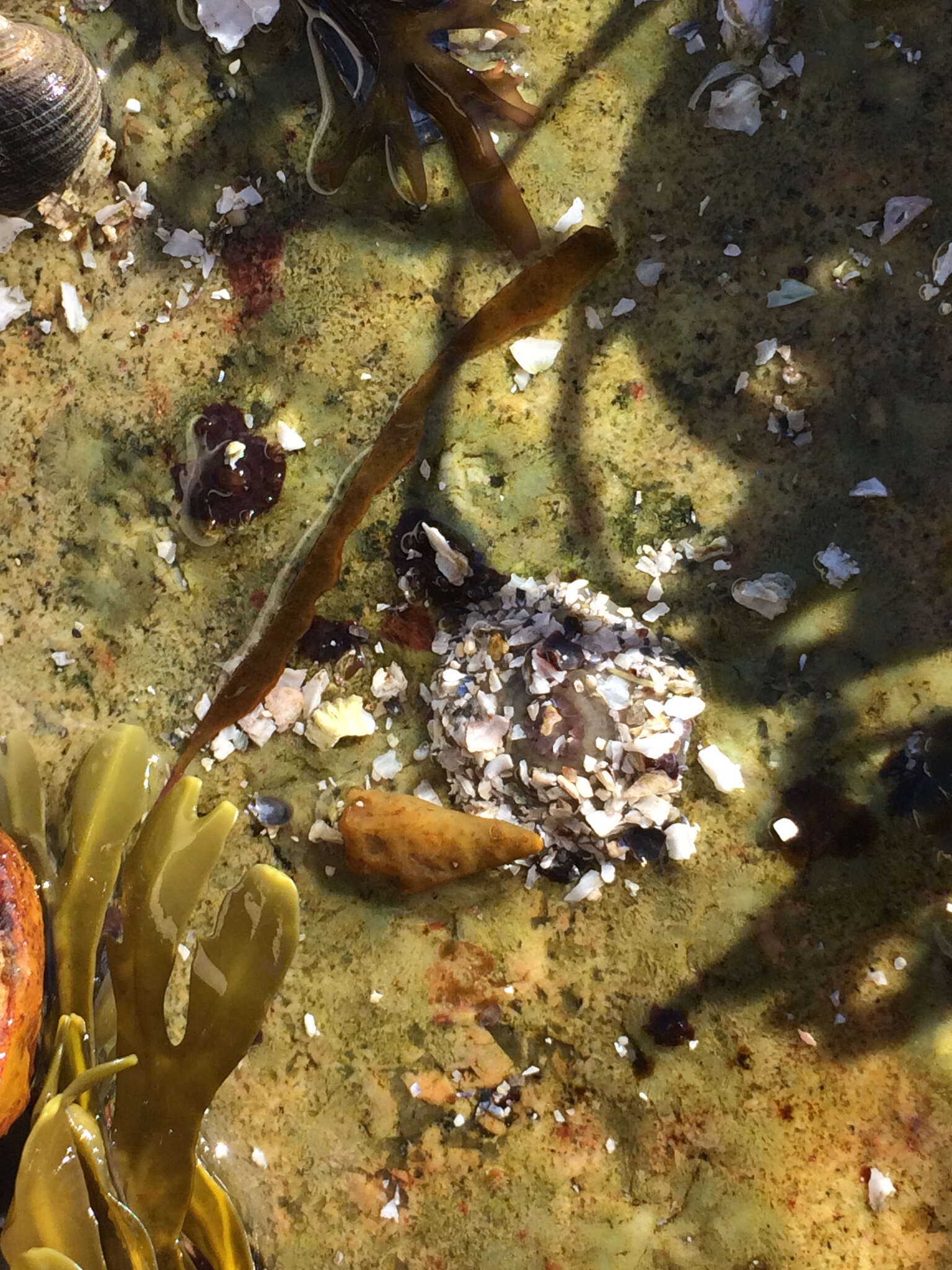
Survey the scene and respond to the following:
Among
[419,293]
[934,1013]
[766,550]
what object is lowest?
[934,1013]

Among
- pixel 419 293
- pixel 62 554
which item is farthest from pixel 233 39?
pixel 62 554

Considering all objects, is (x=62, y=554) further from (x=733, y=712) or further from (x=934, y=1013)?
(x=934, y=1013)

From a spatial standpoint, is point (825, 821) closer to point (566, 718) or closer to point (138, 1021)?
point (566, 718)

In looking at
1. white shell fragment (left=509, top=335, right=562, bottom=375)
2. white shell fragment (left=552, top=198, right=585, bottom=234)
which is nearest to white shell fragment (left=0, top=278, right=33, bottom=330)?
white shell fragment (left=509, top=335, right=562, bottom=375)

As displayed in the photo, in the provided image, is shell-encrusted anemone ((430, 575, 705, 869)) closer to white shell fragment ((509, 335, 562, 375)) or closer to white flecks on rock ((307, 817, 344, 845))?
white flecks on rock ((307, 817, 344, 845))

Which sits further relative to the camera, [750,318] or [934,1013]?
[750,318]

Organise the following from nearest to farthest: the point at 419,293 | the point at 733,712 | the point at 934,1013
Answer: the point at 934,1013 < the point at 733,712 < the point at 419,293

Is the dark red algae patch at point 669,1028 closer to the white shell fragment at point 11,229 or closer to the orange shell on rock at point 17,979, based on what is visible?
the orange shell on rock at point 17,979
